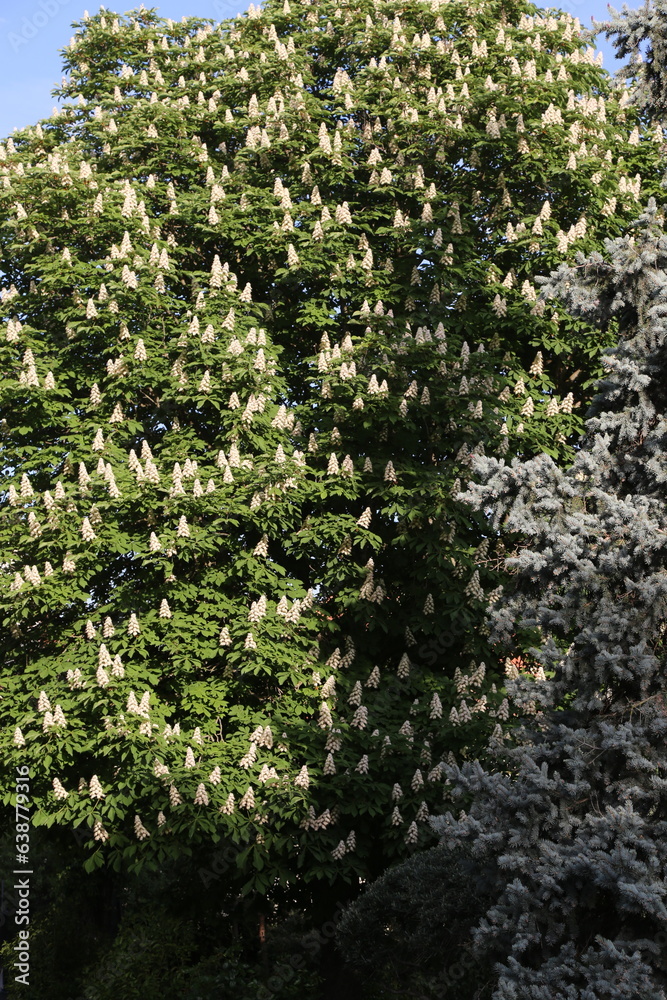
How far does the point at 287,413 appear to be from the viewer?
42.3ft

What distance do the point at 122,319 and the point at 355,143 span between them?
4.89m

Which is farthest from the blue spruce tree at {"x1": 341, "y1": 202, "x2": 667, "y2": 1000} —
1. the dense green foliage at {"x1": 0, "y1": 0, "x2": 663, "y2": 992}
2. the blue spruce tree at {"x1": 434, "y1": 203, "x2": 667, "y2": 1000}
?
the dense green foliage at {"x1": 0, "y1": 0, "x2": 663, "y2": 992}

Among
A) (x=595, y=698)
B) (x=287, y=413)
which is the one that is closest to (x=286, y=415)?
(x=287, y=413)

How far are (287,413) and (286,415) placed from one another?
5.1 inches

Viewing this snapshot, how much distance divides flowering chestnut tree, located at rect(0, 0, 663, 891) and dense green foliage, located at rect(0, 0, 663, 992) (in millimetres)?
57

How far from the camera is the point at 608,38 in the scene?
969cm

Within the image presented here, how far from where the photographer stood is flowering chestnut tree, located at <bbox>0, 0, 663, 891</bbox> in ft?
37.9

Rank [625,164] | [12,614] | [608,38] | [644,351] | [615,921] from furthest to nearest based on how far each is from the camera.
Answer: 1. [625,164]
2. [12,614]
3. [608,38]
4. [644,351]
5. [615,921]

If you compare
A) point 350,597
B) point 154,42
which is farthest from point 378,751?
point 154,42

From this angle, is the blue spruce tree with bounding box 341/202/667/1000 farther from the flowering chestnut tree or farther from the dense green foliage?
the flowering chestnut tree

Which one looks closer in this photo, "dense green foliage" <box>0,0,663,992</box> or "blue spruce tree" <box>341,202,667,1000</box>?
"blue spruce tree" <box>341,202,667,1000</box>

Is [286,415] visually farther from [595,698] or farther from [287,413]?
[595,698]

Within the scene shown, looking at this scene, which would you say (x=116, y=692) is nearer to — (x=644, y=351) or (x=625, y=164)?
(x=644, y=351)

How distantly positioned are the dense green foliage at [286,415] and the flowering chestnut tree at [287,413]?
0.06m
